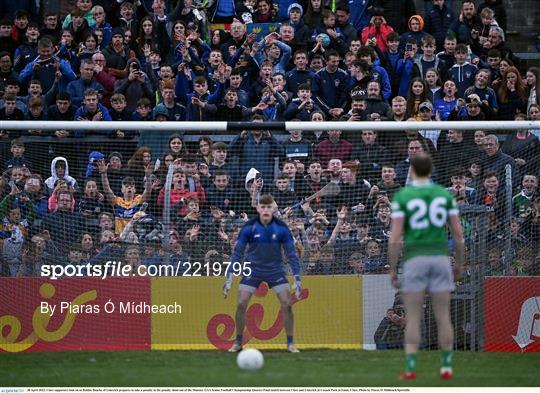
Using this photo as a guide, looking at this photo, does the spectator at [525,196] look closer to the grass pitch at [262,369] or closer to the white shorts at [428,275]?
the grass pitch at [262,369]

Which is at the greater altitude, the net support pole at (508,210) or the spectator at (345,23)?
the spectator at (345,23)

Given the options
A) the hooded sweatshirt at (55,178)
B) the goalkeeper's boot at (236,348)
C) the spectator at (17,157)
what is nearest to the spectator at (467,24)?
the goalkeeper's boot at (236,348)

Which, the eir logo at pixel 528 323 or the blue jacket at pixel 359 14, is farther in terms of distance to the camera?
the blue jacket at pixel 359 14

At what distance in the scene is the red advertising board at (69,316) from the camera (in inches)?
624

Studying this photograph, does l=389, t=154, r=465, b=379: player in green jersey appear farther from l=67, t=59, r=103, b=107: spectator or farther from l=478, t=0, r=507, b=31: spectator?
l=478, t=0, r=507, b=31: spectator

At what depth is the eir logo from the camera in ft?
52.6

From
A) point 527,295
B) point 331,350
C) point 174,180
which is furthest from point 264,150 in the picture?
point 527,295

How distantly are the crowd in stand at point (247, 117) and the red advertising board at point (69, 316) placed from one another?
0.32m

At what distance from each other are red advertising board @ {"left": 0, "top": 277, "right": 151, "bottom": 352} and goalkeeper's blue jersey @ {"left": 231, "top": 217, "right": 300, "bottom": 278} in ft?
5.56

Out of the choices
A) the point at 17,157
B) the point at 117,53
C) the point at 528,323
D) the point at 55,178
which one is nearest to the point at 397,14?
the point at 117,53

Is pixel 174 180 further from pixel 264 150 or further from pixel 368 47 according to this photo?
pixel 368 47

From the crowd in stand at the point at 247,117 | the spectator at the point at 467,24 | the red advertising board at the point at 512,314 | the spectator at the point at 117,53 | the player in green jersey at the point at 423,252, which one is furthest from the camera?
the spectator at the point at 467,24

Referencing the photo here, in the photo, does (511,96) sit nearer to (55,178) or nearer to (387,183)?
(387,183)

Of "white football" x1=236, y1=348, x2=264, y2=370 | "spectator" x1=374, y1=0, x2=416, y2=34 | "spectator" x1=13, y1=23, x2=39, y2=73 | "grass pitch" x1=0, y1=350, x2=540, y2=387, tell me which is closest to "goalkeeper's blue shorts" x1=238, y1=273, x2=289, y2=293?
"grass pitch" x1=0, y1=350, x2=540, y2=387
